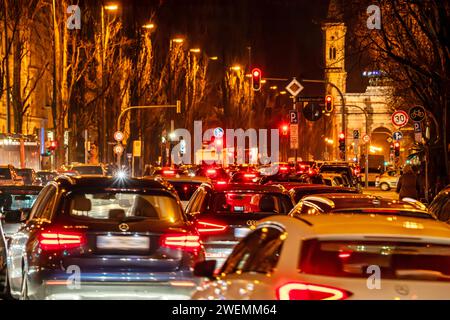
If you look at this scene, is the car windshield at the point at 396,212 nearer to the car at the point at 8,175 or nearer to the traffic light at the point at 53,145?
the car at the point at 8,175

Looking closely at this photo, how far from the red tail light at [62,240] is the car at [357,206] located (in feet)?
10.2

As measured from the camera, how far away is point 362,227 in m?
7.42

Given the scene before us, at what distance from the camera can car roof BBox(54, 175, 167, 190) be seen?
11461 millimetres

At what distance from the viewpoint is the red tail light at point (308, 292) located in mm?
6543

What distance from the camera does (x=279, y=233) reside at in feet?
24.8

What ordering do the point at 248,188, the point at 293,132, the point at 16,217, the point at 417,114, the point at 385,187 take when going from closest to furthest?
the point at 16,217 < the point at 248,188 < the point at 417,114 < the point at 293,132 < the point at 385,187

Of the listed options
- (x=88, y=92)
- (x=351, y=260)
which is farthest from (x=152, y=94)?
(x=351, y=260)

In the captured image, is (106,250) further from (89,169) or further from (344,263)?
(89,169)

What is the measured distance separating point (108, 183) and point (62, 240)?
1.08 m

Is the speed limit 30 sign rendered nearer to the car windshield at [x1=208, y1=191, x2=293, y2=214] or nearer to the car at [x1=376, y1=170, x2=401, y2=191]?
the car windshield at [x1=208, y1=191, x2=293, y2=214]

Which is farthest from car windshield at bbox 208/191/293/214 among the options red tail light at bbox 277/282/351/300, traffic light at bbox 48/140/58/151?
traffic light at bbox 48/140/58/151

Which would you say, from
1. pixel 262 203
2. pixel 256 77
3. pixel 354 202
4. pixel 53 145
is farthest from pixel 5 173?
pixel 354 202

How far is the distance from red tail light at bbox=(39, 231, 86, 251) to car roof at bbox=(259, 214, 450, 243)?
10.9 ft

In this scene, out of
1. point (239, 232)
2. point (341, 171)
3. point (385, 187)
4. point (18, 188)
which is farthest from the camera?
point (385, 187)
